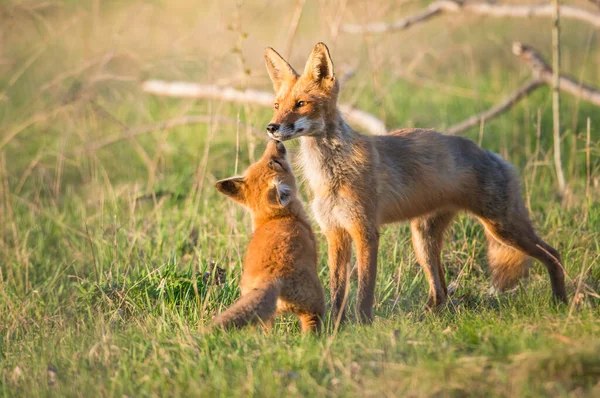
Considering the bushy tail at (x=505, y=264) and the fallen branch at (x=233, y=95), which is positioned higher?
the fallen branch at (x=233, y=95)

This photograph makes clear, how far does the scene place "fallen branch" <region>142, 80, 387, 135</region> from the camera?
8537 mm

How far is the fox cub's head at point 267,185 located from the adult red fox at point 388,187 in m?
0.26

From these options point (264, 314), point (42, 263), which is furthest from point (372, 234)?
point (42, 263)

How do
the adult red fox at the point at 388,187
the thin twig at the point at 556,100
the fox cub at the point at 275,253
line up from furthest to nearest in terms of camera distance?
the thin twig at the point at 556,100 < the adult red fox at the point at 388,187 < the fox cub at the point at 275,253

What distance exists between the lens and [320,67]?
18.4 ft

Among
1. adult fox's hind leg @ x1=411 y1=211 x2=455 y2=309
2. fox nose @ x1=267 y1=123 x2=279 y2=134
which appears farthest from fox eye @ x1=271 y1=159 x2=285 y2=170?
adult fox's hind leg @ x1=411 y1=211 x2=455 y2=309

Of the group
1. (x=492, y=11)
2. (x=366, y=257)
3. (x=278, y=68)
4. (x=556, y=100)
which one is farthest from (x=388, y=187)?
(x=492, y=11)

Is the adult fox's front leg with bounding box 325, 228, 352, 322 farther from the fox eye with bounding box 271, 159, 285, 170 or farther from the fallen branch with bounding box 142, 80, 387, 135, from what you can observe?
the fallen branch with bounding box 142, 80, 387, 135

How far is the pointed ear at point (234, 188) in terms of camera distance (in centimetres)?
523

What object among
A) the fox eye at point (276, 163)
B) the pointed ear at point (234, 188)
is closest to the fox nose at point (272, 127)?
the fox eye at point (276, 163)

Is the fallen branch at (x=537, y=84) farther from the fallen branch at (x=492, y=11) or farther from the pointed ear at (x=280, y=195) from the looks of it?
the pointed ear at (x=280, y=195)

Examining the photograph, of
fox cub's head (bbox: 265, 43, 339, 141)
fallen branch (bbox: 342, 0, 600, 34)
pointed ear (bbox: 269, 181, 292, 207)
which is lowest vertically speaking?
pointed ear (bbox: 269, 181, 292, 207)

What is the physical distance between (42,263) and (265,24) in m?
10.2

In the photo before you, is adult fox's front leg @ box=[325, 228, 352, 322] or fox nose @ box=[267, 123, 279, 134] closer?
fox nose @ box=[267, 123, 279, 134]
